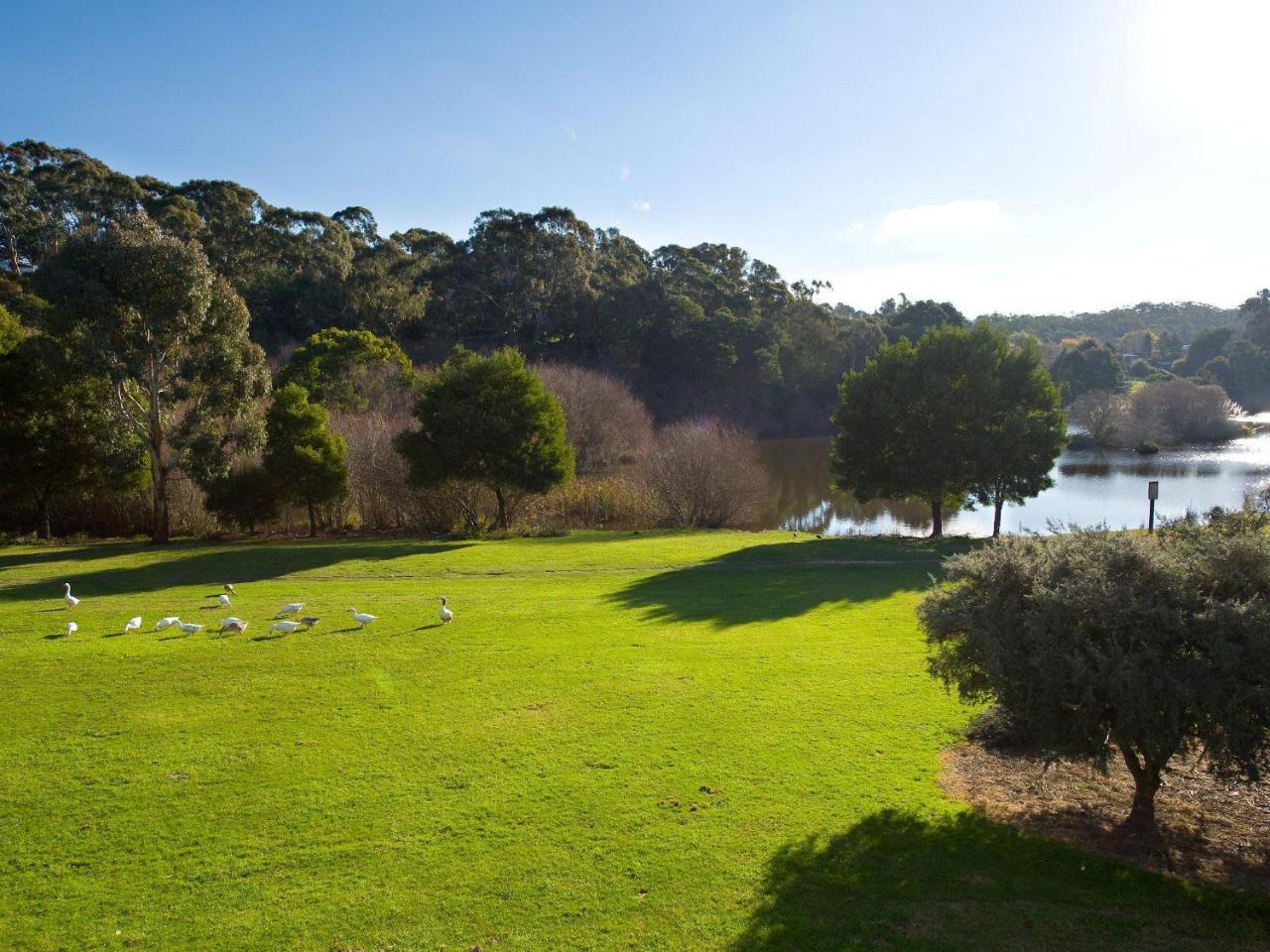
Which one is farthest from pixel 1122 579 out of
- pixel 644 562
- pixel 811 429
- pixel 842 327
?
pixel 842 327

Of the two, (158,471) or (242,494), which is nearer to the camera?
(158,471)

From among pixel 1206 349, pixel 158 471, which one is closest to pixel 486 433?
pixel 158 471

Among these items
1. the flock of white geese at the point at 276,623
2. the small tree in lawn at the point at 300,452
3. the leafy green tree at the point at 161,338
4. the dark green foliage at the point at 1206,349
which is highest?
the dark green foliage at the point at 1206,349

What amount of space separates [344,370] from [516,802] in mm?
36300

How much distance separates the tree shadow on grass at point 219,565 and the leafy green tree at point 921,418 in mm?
13943

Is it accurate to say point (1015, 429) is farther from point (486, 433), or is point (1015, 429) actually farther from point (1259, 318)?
point (1259, 318)

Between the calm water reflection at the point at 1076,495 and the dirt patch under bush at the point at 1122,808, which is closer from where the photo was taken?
the dirt patch under bush at the point at 1122,808

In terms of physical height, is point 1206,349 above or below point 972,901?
above

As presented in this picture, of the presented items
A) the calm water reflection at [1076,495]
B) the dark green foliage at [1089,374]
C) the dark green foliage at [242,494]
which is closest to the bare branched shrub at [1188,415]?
Answer: the calm water reflection at [1076,495]

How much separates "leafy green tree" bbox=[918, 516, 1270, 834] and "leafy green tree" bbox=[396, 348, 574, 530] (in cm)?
2075

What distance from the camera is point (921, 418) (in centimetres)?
2734

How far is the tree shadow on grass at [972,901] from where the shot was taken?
5.52 meters

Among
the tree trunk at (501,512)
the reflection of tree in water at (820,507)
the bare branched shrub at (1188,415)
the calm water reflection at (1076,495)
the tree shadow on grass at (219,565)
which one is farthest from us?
the bare branched shrub at (1188,415)

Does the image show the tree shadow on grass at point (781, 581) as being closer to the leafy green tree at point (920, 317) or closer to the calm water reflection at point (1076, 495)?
the calm water reflection at point (1076, 495)
